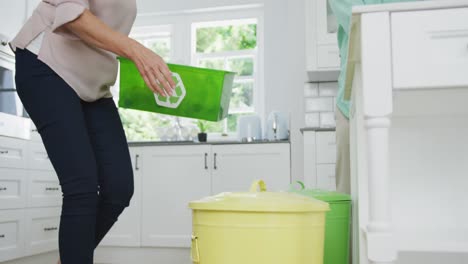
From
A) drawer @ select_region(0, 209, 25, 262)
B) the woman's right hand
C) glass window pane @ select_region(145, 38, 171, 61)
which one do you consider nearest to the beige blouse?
the woman's right hand

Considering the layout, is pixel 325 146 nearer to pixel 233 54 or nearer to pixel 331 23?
pixel 331 23

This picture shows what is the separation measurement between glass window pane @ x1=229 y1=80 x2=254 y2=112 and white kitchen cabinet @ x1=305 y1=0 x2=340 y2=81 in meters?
0.92

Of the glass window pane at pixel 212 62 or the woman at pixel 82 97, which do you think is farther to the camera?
the glass window pane at pixel 212 62

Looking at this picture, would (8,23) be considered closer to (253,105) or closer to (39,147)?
(39,147)

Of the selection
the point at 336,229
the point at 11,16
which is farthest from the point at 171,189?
the point at 336,229

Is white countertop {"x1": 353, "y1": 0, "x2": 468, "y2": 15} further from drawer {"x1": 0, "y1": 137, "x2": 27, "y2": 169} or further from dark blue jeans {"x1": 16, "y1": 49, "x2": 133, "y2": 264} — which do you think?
drawer {"x1": 0, "y1": 137, "x2": 27, "y2": 169}

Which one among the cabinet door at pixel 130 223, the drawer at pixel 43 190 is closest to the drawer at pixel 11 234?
the drawer at pixel 43 190

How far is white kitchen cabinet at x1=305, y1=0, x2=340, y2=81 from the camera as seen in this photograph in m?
3.34

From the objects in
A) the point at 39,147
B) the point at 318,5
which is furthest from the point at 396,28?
the point at 39,147

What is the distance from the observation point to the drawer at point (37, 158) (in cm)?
322

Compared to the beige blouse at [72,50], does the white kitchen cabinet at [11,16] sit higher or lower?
higher

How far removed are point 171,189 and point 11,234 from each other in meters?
1.06

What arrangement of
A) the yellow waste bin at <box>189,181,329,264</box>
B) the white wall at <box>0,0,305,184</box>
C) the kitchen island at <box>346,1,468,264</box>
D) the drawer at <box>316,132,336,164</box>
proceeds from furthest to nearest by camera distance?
1. the white wall at <box>0,0,305,184</box>
2. the drawer at <box>316,132,336,164</box>
3. the yellow waste bin at <box>189,181,329,264</box>
4. the kitchen island at <box>346,1,468,264</box>

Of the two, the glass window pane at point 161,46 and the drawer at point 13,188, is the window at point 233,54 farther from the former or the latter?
the drawer at point 13,188
